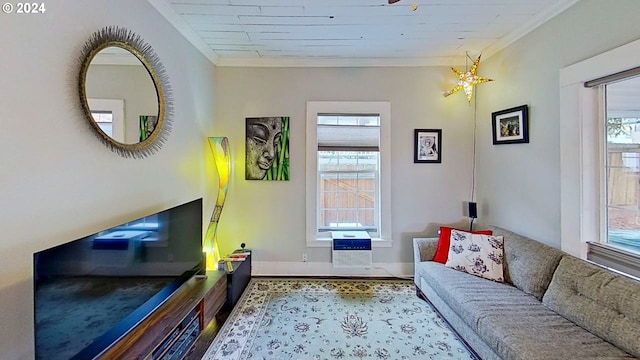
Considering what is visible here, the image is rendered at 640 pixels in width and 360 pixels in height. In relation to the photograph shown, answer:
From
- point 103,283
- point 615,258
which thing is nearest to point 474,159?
point 615,258

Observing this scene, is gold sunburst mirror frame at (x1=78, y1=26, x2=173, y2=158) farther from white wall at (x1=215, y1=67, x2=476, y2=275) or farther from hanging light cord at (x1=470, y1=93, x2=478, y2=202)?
hanging light cord at (x1=470, y1=93, x2=478, y2=202)

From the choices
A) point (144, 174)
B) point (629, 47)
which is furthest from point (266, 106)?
point (629, 47)

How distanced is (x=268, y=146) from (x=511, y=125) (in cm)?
261

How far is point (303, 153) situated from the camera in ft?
12.1

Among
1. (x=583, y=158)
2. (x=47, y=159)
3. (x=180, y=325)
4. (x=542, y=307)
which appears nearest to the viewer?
(x=47, y=159)

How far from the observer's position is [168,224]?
83.1 inches

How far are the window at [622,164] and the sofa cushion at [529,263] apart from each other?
39 cm

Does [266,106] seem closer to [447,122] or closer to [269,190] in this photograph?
[269,190]

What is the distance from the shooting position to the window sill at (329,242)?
3.71 metres

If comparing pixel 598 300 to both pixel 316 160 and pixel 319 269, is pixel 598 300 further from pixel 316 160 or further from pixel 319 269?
pixel 316 160

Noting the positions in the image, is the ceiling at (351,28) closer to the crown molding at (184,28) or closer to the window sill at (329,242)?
the crown molding at (184,28)

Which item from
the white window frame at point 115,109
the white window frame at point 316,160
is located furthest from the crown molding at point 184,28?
the white window frame at point 316,160

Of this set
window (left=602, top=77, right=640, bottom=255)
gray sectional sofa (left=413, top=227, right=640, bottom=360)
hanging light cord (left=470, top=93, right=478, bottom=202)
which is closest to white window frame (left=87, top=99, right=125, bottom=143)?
gray sectional sofa (left=413, top=227, right=640, bottom=360)

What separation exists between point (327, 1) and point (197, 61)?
1534 mm
